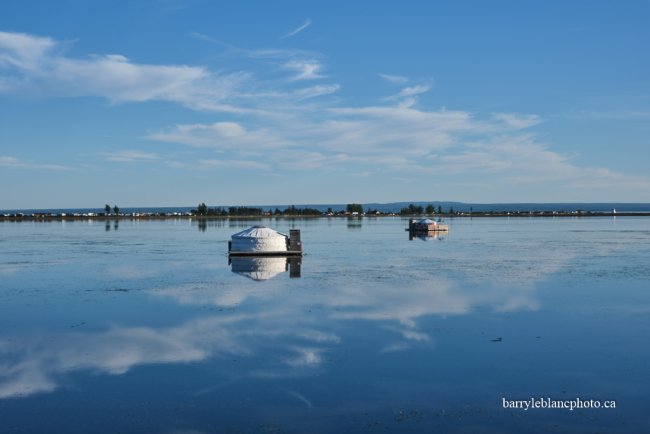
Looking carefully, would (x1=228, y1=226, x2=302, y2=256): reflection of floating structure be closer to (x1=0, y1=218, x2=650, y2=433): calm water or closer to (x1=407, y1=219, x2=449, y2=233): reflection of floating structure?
(x1=0, y1=218, x2=650, y2=433): calm water

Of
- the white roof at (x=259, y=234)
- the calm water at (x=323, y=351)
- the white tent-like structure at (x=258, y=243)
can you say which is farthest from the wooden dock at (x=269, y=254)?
the calm water at (x=323, y=351)

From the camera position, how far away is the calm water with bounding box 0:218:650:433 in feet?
37.3

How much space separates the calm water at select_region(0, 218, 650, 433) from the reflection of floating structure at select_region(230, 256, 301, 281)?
5.46 feet

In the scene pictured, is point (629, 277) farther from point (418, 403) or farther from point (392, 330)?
point (418, 403)

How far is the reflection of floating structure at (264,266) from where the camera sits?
32938 millimetres

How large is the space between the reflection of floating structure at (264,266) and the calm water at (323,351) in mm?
1664

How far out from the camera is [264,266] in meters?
37.7

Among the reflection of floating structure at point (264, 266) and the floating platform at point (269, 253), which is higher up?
the floating platform at point (269, 253)

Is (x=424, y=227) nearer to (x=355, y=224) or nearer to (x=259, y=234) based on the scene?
(x=355, y=224)

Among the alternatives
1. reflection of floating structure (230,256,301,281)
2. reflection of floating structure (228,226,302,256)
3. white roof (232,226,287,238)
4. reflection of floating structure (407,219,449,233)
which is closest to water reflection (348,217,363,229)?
reflection of floating structure (407,219,449,233)

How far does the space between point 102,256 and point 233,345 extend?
95.2ft

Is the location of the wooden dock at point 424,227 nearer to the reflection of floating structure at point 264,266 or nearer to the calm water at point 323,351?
the reflection of floating structure at point 264,266

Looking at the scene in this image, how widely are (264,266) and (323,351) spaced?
2220 centimetres

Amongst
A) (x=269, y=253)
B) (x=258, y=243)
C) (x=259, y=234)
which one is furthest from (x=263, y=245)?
(x=259, y=234)
